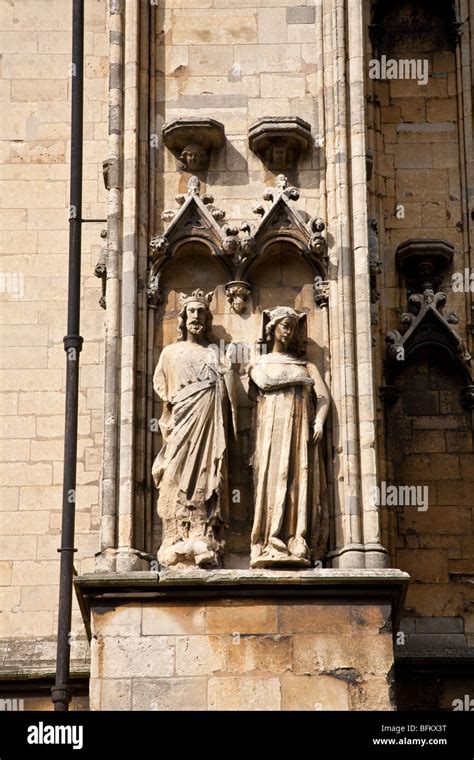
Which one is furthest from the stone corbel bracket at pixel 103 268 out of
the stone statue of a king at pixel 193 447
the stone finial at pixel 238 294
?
the stone finial at pixel 238 294

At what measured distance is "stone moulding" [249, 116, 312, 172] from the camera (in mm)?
17438

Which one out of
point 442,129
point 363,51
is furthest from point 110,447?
point 442,129

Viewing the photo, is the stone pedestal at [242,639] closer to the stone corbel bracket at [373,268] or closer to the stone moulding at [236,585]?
the stone moulding at [236,585]

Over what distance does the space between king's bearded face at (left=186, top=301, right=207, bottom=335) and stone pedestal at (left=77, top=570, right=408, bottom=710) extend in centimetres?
224

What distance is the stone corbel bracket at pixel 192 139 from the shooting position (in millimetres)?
17484

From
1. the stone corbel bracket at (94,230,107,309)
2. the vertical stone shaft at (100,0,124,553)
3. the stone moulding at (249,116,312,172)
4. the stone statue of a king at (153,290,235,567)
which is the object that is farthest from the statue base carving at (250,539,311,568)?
the stone moulding at (249,116,312,172)

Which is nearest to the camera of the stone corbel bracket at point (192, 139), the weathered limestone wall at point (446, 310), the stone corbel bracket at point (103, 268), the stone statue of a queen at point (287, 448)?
the stone statue of a queen at point (287, 448)

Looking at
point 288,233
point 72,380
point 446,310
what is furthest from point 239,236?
point 446,310

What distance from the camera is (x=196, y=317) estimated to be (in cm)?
1698

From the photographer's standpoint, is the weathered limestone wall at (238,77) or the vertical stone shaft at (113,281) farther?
the weathered limestone wall at (238,77)

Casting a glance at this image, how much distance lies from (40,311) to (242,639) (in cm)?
499

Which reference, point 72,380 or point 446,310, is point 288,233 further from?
point 446,310

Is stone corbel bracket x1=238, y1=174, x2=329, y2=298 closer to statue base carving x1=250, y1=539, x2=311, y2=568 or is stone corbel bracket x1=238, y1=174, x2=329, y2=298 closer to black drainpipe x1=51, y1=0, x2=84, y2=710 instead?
black drainpipe x1=51, y1=0, x2=84, y2=710

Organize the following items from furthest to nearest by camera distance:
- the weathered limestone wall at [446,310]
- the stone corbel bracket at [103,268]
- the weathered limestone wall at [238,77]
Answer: the weathered limestone wall at [446,310]
the weathered limestone wall at [238,77]
the stone corbel bracket at [103,268]
